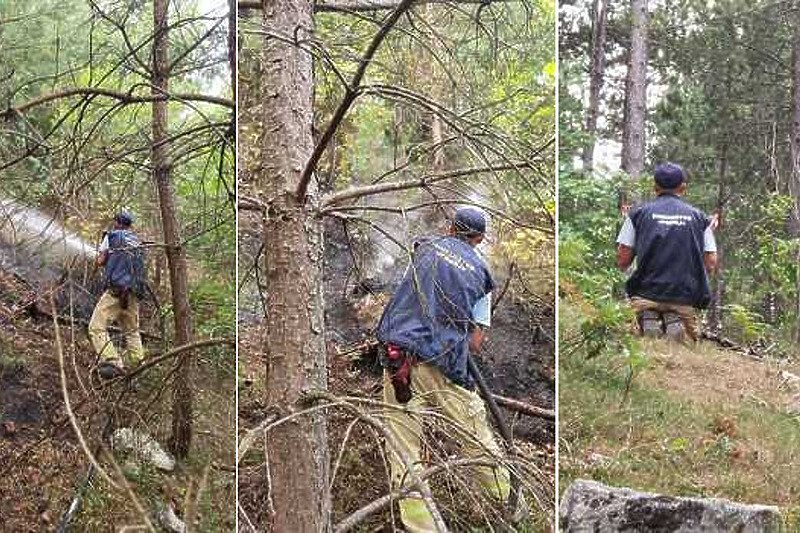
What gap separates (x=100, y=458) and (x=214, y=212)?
0.90m

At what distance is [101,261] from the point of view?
3.33m

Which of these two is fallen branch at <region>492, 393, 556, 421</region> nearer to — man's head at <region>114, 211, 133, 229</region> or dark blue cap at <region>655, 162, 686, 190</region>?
dark blue cap at <region>655, 162, 686, 190</region>

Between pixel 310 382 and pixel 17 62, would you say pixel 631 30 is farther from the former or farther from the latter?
pixel 17 62

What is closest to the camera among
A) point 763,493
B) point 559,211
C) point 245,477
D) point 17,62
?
point 763,493

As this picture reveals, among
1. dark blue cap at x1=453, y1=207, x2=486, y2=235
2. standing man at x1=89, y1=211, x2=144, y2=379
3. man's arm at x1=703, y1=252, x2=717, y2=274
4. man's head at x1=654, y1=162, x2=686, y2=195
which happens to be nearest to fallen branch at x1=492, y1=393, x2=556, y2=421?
dark blue cap at x1=453, y1=207, x2=486, y2=235

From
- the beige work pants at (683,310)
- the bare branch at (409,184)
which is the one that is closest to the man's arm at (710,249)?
the beige work pants at (683,310)

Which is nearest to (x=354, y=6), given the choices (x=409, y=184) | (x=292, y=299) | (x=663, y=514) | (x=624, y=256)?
(x=409, y=184)

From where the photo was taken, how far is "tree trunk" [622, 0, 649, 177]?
2812 mm

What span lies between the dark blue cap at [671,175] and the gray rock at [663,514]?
2.77 feet

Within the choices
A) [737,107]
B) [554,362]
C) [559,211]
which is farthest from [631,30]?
[554,362]

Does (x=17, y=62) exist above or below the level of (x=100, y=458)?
above

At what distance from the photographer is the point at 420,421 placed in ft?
9.62

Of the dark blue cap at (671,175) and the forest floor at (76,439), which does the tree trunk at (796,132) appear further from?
the forest floor at (76,439)

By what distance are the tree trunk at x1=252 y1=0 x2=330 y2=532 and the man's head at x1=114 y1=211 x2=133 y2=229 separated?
1.80ft
